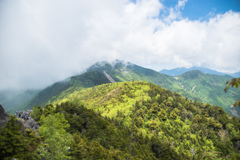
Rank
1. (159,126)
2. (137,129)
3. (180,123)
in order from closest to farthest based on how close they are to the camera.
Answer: (137,129)
(159,126)
(180,123)

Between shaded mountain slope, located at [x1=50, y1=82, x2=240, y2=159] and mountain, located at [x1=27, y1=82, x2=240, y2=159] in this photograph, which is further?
shaded mountain slope, located at [x1=50, y1=82, x2=240, y2=159]

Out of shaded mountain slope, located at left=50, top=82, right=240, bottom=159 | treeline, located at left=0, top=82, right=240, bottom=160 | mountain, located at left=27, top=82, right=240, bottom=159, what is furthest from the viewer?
shaded mountain slope, located at left=50, top=82, right=240, bottom=159

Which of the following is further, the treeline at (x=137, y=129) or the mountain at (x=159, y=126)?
the mountain at (x=159, y=126)

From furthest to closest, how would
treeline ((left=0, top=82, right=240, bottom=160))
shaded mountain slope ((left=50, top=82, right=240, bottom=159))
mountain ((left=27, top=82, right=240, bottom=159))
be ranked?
shaded mountain slope ((left=50, top=82, right=240, bottom=159)) < mountain ((left=27, top=82, right=240, bottom=159)) < treeline ((left=0, top=82, right=240, bottom=160))

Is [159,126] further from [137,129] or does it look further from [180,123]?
[137,129]

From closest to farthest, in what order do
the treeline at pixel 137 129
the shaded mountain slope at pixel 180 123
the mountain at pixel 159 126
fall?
the treeline at pixel 137 129
the mountain at pixel 159 126
the shaded mountain slope at pixel 180 123

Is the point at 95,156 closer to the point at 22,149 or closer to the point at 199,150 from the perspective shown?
the point at 22,149

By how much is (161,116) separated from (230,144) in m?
68.0

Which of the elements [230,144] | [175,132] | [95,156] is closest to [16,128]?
[95,156]

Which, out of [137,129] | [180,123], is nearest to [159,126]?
[180,123]

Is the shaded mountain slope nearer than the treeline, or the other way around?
the treeline

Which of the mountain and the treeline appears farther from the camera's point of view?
the mountain

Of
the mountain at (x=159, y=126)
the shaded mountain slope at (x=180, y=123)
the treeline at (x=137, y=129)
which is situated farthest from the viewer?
the shaded mountain slope at (x=180, y=123)

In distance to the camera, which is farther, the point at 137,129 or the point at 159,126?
the point at 159,126
